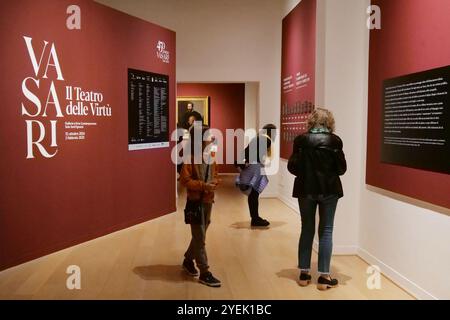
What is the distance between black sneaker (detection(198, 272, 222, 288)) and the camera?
4477 millimetres

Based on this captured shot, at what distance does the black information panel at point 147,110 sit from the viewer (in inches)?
282

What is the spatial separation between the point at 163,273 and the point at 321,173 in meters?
1.87

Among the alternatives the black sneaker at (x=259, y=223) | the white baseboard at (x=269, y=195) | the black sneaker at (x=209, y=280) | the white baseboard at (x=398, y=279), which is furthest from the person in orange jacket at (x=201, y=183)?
the white baseboard at (x=269, y=195)

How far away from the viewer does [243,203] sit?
31.2ft

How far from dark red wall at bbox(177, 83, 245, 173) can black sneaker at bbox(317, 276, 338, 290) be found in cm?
984

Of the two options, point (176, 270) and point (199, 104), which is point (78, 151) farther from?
point (199, 104)

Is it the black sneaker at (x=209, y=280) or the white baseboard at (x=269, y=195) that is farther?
the white baseboard at (x=269, y=195)

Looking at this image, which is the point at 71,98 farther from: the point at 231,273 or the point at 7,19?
the point at 231,273

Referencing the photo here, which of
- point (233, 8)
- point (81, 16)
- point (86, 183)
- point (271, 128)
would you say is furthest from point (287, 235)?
point (233, 8)

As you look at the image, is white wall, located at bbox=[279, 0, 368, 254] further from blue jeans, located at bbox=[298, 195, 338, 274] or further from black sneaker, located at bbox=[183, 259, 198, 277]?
black sneaker, located at bbox=[183, 259, 198, 277]

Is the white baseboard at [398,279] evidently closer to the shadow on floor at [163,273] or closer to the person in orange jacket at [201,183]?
the person in orange jacket at [201,183]

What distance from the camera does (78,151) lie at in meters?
6.04

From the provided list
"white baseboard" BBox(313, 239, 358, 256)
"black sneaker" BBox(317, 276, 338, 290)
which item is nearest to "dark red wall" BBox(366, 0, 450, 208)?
"white baseboard" BBox(313, 239, 358, 256)
